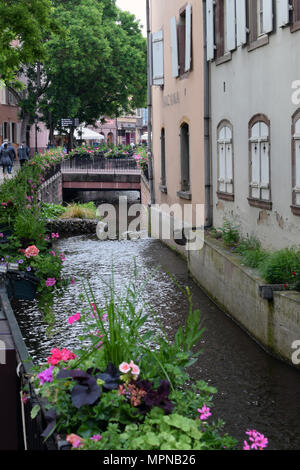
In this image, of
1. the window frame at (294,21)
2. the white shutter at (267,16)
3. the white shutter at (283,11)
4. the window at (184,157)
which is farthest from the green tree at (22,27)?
the window frame at (294,21)

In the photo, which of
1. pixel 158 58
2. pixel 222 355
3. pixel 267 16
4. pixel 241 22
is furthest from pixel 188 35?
pixel 222 355

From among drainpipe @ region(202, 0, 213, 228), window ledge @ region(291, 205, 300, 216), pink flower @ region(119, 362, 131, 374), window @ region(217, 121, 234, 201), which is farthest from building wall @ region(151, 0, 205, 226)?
pink flower @ region(119, 362, 131, 374)

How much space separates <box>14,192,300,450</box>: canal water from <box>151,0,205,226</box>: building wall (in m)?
2.52

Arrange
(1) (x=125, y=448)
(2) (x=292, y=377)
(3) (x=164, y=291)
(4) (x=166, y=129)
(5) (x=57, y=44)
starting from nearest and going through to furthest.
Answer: (1) (x=125, y=448), (2) (x=292, y=377), (3) (x=164, y=291), (4) (x=166, y=129), (5) (x=57, y=44)

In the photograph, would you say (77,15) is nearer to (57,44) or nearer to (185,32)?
(57,44)

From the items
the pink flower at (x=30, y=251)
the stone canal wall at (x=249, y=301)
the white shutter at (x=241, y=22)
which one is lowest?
the stone canal wall at (x=249, y=301)

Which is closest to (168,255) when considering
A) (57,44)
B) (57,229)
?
(57,229)

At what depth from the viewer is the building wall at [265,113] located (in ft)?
34.7

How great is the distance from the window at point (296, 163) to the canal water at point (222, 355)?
1884 millimetres

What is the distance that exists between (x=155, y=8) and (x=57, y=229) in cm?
712

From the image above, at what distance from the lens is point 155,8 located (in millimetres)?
21453

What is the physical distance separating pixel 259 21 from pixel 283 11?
62.5 inches

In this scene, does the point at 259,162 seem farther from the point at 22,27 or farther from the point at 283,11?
the point at 22,27

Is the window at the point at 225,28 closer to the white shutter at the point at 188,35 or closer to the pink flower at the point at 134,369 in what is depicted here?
the white shutter at the point at 188,35
